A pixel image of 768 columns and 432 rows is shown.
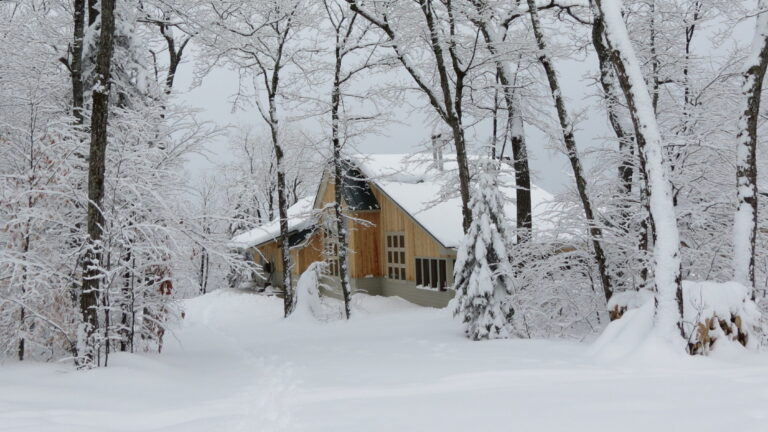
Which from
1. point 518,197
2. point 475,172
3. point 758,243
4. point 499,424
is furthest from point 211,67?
A: point 499,424

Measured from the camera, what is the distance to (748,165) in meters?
9.14

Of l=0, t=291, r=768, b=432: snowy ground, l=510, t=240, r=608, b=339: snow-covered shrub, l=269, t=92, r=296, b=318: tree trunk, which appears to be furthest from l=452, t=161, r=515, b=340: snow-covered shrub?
l=269, t=92, r=296, b=318: tree trunk

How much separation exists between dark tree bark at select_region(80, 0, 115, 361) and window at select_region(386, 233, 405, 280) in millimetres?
17598

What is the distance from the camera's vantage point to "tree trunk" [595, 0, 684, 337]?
7.68 m

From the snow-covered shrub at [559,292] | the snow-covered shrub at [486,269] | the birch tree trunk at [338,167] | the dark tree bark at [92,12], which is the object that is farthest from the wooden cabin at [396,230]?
the dark tree bark at [92,12]

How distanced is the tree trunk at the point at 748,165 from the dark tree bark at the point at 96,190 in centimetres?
926

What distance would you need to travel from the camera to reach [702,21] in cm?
1282

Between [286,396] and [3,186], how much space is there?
482 centimetres

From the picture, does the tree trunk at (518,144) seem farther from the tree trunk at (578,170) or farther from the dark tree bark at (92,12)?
the dark tree bark at (92,12)

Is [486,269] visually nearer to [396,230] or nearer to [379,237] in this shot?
[396,230]

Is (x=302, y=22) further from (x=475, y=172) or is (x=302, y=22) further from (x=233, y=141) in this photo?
(x=233, y=141)

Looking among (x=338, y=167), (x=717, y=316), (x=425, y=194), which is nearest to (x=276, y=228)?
(x=425, y=194)

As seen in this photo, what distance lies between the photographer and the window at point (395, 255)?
84.2 ft

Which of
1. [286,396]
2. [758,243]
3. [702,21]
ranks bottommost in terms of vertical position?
[286,396]
